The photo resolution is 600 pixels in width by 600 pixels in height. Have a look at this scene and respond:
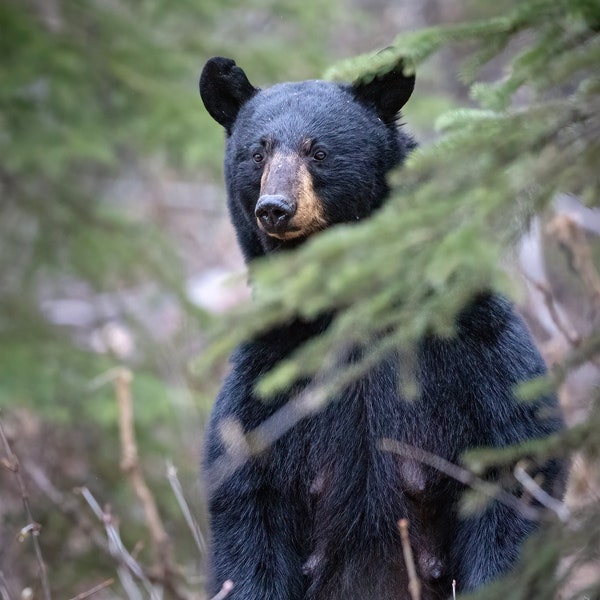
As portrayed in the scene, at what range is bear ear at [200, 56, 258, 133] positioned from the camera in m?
4.29

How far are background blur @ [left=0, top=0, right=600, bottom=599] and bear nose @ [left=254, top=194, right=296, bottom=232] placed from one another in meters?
3.45

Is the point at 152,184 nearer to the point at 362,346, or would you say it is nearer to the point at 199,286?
the point at 199,286

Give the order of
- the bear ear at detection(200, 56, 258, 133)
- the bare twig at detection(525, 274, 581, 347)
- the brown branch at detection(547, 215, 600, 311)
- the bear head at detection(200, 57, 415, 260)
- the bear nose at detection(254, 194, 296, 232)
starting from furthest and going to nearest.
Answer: the brown branch at detection(547, 215, 600, 311) → the bare twig at detection(525, 274, 581, 347) → the bear ear at detection(200, 56, 258, 133) → the bear head at detection(200, 57, 415, 260) → the bear nose at detection(254, 194, 296, 232)

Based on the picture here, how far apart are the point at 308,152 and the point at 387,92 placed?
449 mm

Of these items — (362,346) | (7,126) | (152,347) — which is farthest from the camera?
(152,347)

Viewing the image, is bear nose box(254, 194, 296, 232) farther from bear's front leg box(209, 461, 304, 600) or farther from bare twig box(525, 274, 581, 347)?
bare twig box(525, 274, 581, 347)

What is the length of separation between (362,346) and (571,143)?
1.40m

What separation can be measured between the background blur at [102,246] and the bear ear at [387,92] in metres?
3.11

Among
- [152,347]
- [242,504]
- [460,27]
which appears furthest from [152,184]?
[460,27]

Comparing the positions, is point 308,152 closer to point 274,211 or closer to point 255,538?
point 274,211

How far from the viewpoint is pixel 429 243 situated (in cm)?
225

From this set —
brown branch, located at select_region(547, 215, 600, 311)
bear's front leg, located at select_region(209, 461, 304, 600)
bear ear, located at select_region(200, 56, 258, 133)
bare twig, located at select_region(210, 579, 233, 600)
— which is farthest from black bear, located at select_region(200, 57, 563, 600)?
brown branch, located at select_region(547, 215, 600, 311)

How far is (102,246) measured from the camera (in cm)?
816

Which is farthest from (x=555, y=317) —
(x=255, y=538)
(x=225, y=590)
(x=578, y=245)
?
(x=225, y=590)
